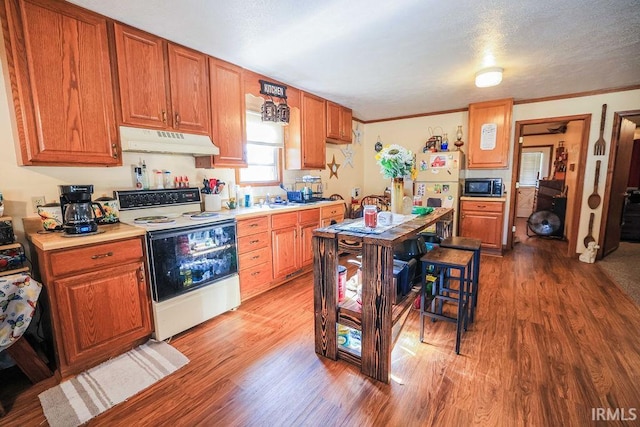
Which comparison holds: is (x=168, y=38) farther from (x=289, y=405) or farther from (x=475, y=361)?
(x=475, y=361)

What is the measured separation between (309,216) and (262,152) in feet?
3.36

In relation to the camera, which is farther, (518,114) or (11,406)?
(518,114)

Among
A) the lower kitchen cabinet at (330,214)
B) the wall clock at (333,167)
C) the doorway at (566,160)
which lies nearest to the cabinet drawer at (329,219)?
the lower kitchen cabinet at (330,214)

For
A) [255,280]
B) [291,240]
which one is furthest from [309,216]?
[255,280]

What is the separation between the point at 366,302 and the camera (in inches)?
66.0

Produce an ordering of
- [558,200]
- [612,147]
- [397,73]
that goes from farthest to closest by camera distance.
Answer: [558,200], [612,147], [397,73]

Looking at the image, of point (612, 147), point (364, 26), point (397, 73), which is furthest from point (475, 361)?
point (612, 147)

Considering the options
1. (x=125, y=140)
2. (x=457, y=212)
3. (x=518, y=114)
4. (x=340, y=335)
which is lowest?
(x=340, y=335)

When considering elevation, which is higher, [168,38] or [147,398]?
[168,38]

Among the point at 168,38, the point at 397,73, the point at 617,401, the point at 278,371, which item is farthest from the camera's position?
the point at 397,73

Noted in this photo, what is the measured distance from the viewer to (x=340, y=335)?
1956 mm

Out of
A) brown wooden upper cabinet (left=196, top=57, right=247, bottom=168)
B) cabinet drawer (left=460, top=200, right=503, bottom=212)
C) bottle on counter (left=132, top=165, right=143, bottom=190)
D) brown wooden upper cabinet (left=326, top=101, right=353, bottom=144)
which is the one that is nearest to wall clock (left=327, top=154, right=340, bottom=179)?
brown wooden upper cabinet (left=326, top=101, right=353, bottom=144)

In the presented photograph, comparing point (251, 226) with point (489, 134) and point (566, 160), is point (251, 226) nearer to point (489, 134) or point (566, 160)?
point (489, 134)

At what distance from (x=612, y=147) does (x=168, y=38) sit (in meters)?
5.37
